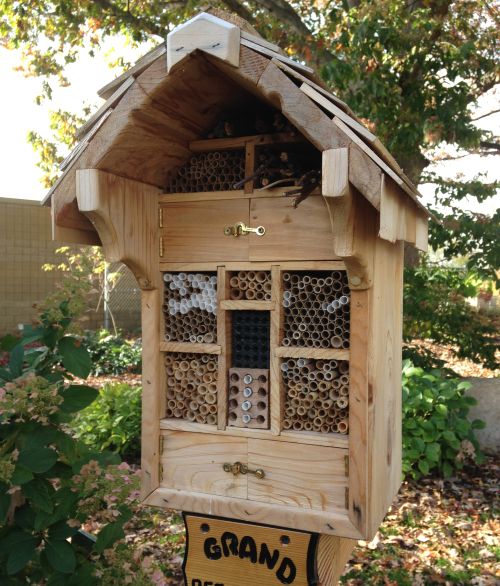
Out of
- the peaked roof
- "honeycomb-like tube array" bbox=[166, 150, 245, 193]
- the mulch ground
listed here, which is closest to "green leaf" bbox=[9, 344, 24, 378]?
the peaked roof

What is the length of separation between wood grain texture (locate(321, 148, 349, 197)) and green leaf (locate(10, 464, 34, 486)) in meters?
0.94

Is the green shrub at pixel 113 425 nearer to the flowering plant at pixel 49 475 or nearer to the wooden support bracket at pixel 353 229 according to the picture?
the flowering plant at pixel 49 475

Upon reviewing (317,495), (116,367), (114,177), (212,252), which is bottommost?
(116,367)

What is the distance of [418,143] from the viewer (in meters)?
5.27

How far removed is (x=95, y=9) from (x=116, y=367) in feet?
15.0

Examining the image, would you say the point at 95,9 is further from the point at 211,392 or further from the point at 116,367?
the point at 211,392

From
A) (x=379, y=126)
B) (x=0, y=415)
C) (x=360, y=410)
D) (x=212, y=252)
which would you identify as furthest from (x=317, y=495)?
(x=379, y=126)

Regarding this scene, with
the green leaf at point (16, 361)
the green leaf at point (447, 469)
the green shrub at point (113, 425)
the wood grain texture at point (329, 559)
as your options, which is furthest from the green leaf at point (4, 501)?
the green leaf at point (447, 469)

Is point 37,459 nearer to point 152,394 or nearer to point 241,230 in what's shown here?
point 152,394

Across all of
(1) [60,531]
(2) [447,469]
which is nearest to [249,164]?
(1) [60,531]

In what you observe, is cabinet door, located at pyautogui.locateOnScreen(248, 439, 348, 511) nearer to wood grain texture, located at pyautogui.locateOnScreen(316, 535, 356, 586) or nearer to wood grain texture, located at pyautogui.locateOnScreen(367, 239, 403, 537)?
wood grain texture, located at pyautogui.locateOnScreen(367, 239, 403, 537)

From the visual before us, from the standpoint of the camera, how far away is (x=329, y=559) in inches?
78.6

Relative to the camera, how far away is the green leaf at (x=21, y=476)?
131cm

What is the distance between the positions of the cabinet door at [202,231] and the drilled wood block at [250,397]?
36 cm
